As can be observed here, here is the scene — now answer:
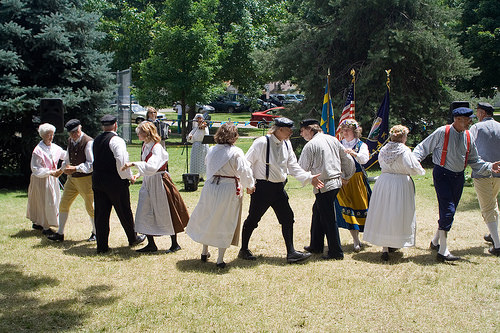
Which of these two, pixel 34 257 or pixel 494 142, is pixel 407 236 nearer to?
pixel 494 142

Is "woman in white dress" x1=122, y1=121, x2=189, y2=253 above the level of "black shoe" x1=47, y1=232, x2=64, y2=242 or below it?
above

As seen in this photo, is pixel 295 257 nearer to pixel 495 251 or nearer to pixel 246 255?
pixel 246 255

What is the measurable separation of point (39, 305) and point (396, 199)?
4488 millimetres

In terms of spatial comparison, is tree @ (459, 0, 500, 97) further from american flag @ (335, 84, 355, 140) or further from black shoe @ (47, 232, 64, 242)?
black shoe @ (47, 232, 64, 242)

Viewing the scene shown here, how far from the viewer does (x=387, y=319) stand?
5223 millimetres

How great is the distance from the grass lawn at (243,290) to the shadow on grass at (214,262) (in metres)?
0.01

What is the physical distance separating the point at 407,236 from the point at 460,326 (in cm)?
214

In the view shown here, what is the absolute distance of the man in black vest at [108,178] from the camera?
24.1 ft

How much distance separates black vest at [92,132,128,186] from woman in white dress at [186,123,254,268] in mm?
1419

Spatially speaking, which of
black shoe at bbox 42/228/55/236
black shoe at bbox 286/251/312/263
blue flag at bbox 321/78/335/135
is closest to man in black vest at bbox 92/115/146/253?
black shoe at bbox 42/228/55/236

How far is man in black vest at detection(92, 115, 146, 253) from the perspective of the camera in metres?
7.34

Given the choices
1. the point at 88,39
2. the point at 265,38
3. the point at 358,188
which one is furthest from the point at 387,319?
the point at 265,38

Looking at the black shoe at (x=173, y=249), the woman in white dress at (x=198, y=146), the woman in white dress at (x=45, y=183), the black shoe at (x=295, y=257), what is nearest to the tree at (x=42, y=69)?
the woman in white dress at (x=198, y=146)

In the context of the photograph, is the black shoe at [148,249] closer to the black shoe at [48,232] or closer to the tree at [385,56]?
the black shoe at [48,232]
